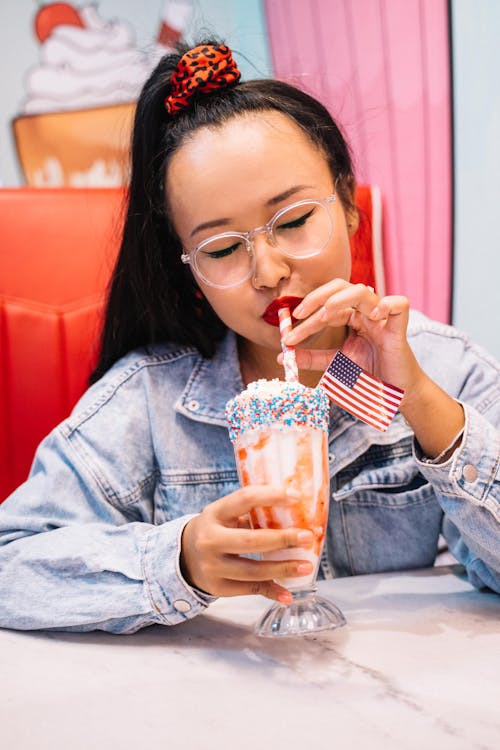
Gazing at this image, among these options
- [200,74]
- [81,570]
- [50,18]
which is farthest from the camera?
[50,18]

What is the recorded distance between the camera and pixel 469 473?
45.3 inches

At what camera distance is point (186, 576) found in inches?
42.9

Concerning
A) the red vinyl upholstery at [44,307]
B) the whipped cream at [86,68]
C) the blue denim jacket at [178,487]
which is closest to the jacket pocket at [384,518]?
the blue denim jacket at [178,487]

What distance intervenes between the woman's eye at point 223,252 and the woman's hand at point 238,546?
46cm

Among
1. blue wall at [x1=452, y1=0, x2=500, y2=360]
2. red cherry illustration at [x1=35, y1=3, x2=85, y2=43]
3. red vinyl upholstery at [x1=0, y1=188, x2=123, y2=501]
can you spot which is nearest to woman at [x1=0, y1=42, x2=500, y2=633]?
red vinyl upholstery at [x1=0, y1=188, x2=123, y2=501]

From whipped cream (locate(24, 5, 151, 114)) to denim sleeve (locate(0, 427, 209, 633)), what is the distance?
1.55 m

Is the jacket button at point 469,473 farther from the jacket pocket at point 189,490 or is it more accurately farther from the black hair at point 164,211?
the black hair at point 164,211

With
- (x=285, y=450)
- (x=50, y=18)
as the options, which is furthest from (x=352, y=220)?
(x=50, y=18)

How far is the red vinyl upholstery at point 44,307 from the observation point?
183 cm

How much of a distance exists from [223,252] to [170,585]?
0.54 metres

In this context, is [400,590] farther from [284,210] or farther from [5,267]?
[5,267]

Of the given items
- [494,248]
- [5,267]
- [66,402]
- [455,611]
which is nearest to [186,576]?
[455,611]

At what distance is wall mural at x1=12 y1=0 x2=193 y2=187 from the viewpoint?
7.94ft

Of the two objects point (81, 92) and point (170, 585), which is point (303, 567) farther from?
point (81, 92)
